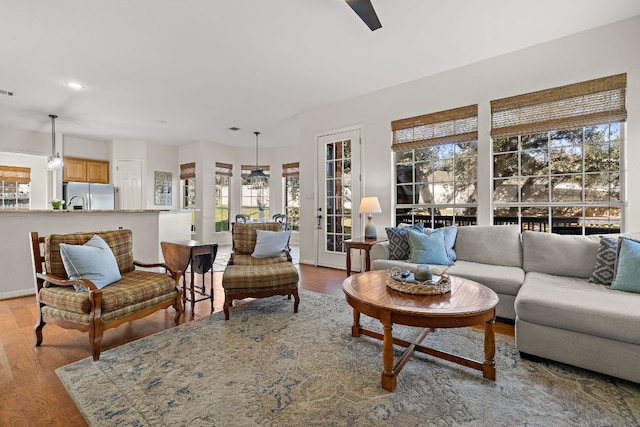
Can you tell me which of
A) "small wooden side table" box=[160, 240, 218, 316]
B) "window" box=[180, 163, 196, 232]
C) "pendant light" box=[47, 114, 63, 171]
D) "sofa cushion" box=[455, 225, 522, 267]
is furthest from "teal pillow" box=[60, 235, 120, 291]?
"window" box=[180, 163, 196, 232]

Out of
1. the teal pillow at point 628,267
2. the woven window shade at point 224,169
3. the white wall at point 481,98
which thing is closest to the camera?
the teal pillow at point 628,267

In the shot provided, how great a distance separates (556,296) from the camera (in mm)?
2006

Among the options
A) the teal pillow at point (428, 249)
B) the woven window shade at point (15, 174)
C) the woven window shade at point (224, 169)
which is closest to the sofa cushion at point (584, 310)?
the teal pillow at point (428, 249)

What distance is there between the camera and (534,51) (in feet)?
10.8

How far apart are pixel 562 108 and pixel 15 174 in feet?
31.5

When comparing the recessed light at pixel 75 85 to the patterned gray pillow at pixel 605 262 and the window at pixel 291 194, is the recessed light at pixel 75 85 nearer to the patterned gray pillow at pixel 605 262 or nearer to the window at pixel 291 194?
the window at pixel 291 194

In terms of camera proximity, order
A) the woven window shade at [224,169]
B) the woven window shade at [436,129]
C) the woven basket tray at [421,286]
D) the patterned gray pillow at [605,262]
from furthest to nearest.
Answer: the woven window shade at [224,169], the woven window shade at [436,129], the patterned gray pillow at [605,262], the woven basket tray at [421,286]

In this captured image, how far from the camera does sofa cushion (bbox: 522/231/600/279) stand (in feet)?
8.55

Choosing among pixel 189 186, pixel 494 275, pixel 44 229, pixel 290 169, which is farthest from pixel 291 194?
pixel 494 275

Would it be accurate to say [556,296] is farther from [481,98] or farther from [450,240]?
[481,98]

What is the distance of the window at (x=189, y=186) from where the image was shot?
757cm

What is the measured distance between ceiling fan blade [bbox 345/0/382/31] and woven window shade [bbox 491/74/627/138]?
6.53ft

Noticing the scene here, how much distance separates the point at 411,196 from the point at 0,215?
16.7 feet

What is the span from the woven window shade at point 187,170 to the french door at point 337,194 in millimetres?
3955
